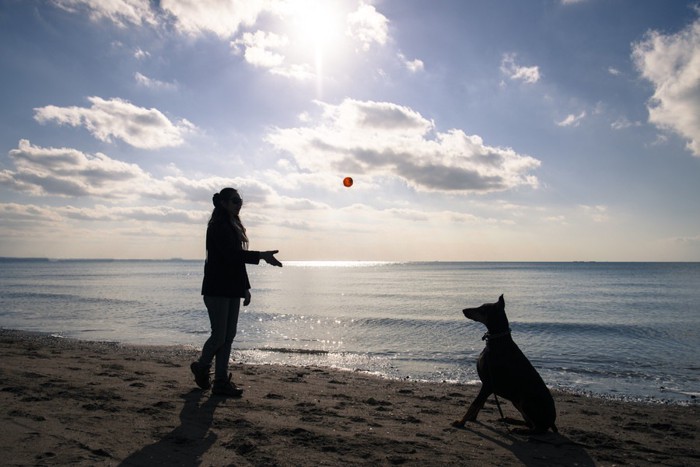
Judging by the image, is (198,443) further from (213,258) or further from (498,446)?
(498,446)

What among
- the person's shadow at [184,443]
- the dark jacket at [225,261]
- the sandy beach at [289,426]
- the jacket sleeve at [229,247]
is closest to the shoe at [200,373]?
the sandy beach at [289,426]

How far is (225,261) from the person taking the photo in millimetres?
5629

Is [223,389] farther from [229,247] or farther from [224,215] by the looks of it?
[224,215]

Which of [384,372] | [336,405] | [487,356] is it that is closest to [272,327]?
[384,372]

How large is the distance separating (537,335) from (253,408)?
1325cm

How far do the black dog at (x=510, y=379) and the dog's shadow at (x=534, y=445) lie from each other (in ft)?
0.52

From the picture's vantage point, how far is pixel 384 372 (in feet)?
32.0

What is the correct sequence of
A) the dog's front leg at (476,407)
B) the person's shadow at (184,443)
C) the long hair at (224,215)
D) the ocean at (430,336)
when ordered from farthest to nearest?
the ocean at (430,336) < the long hair at (224,215) < the dog's front leg at (476,407) < the person's shadow at (184,443)

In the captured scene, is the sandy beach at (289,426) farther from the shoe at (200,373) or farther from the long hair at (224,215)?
the long hair at (224,215)

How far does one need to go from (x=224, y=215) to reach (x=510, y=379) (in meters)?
4.15

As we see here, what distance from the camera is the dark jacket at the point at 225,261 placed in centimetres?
561

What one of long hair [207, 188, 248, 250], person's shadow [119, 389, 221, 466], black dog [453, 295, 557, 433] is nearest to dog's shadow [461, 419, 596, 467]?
black dog [453, 295, 557, 433]

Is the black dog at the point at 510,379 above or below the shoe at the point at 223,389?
above

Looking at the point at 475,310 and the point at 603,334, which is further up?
the point at 475,310
